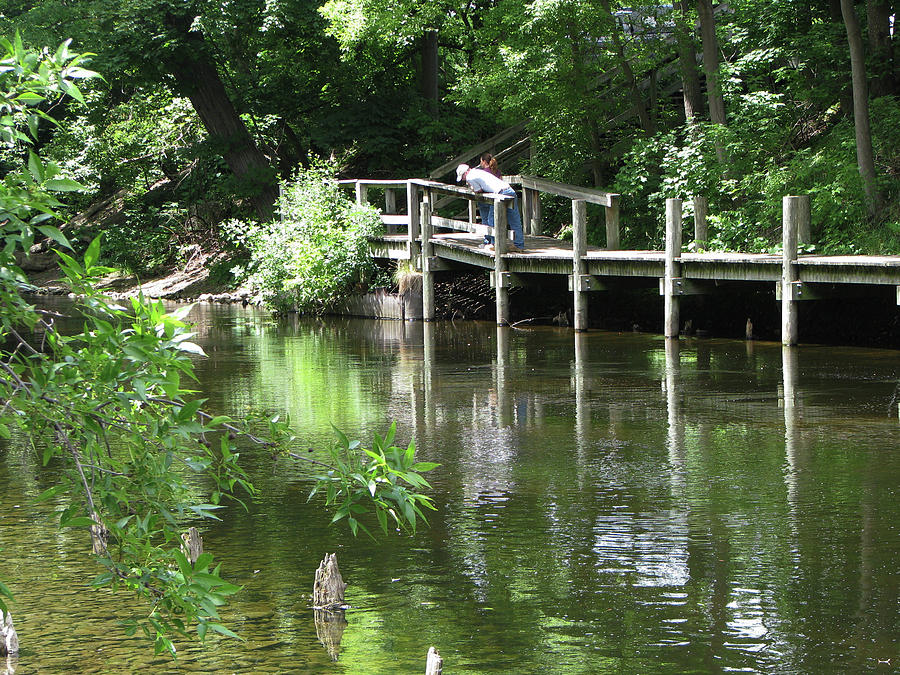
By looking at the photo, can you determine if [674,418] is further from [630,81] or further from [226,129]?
[226,129]

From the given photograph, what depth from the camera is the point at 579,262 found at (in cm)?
1788

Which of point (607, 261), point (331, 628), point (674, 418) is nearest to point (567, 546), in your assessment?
point (331, 628)

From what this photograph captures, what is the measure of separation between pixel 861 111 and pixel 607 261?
417 cm

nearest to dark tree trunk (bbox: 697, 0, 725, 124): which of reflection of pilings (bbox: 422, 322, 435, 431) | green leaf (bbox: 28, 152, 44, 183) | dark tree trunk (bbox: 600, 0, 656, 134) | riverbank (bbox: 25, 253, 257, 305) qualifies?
dark tree trunk (bbox: 600, 0, 656, 134)

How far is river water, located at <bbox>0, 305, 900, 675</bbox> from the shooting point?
5.02 m

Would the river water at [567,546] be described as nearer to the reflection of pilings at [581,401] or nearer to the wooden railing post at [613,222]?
the reflection of pilings at [581,401]

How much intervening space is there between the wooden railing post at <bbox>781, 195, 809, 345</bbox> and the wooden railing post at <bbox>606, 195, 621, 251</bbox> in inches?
142

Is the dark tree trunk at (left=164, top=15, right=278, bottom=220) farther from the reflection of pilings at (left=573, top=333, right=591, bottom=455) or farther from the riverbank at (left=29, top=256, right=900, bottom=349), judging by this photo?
the reflection of pilings at (left=573, top=333, right=591, bottom=455)

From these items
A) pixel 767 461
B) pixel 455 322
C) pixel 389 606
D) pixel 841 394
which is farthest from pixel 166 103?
pixel 389 606

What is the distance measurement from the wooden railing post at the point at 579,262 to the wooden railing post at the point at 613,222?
0.51 metres

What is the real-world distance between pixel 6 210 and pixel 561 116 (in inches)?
735

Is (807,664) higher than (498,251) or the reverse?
the reverse

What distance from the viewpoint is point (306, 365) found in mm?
15242

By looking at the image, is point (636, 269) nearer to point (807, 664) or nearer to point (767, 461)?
point (767, 461)
